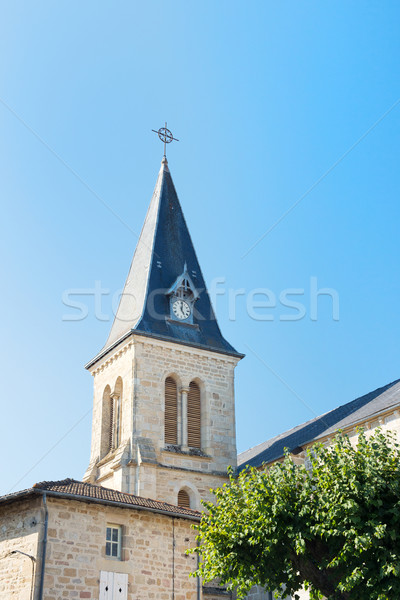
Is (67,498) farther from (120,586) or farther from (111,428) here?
(111,428)

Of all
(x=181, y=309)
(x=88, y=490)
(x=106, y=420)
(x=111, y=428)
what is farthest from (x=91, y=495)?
(x=181, y=309)

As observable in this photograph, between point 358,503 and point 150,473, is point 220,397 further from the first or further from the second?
point 358,503

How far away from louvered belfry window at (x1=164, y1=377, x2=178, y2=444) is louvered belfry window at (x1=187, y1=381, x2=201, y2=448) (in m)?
0.62

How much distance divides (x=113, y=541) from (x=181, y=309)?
44.5 feet

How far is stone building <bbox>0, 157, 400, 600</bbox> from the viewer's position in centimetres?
1589

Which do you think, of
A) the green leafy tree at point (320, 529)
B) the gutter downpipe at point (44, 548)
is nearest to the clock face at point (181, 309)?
the green leafy tree at point (320, 529)

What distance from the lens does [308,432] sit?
84.8ft

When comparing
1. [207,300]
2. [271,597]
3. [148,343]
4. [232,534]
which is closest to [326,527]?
[232,534]

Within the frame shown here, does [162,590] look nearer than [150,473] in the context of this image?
Yes

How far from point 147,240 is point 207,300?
365 centimetres

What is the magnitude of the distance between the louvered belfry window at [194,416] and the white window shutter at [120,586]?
10352mm

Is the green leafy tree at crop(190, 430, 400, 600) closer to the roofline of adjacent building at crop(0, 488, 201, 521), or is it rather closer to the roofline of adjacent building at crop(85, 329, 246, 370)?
the roofline of adjacent building at crop(0, 488, 201, 521)

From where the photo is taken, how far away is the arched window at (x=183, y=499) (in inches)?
995

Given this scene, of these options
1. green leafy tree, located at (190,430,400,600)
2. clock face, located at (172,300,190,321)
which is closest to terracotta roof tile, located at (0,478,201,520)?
green leafy tree, located at (190,430,400,600)
